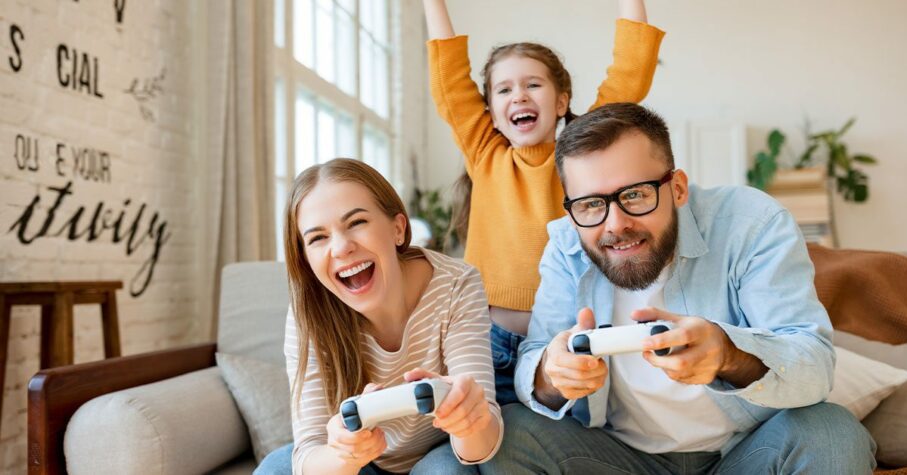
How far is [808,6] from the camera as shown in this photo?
736cm

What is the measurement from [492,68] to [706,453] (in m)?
1.20

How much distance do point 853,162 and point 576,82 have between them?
273 centimetres

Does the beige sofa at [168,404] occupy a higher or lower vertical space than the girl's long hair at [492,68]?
lower

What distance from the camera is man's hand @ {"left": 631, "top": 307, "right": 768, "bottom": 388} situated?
1110mm

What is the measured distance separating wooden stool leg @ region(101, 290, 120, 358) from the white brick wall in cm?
14

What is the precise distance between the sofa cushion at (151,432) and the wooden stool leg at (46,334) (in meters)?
0.61

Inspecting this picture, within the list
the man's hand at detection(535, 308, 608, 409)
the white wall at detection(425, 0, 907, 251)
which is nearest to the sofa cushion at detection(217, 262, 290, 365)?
the man's hand at detection(535, 308, 608, 409)

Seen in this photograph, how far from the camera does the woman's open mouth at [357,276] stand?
1.47m

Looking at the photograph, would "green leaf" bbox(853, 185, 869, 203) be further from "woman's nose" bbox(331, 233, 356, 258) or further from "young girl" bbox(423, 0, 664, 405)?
"woman's nose" bbox(331, 233, 356, 258)

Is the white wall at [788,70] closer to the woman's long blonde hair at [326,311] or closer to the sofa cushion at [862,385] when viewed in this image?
the sofa cushion at [862,385]

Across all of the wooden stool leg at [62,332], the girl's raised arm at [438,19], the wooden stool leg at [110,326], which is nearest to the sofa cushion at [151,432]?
the wooden stool leg at [62,332]

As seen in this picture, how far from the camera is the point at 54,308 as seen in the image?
2305 millimetres

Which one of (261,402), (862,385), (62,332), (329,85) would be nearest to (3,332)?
(62,332)

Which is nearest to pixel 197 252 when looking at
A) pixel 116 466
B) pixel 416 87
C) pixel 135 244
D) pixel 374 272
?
pixel 135 244
